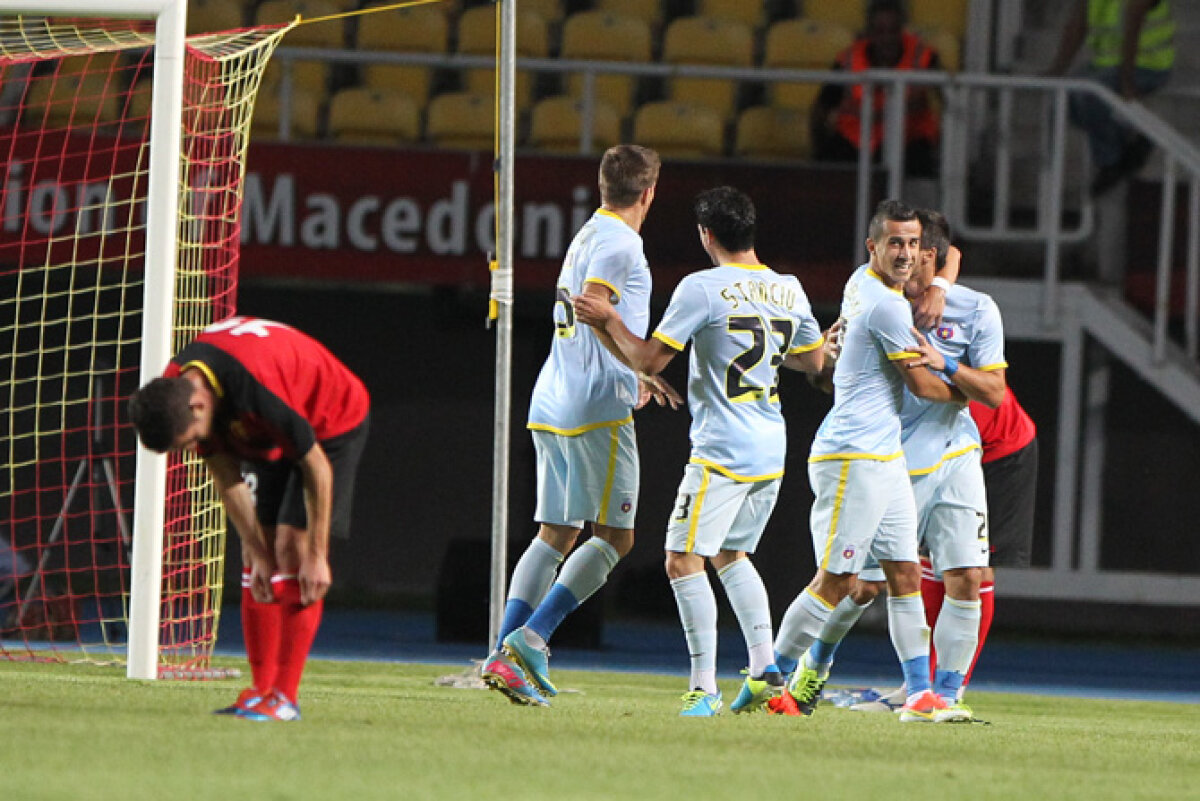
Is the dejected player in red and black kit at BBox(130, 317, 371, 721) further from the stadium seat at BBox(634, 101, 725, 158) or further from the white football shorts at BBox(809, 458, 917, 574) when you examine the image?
the stadium seat at BBox(634, 101, 725, 158)

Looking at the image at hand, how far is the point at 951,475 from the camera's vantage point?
7117mm

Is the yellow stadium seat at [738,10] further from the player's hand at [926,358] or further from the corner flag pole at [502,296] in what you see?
A: the player's hand at [926,358]

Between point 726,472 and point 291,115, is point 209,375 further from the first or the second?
point 291,115

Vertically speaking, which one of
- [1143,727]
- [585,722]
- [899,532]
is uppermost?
[899,532]

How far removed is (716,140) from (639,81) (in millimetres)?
1174

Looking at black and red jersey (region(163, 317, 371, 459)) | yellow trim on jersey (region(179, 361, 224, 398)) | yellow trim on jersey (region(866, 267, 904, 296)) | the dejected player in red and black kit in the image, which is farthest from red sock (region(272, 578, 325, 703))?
yellow trim on jersey (region(866, 267, 904, 296))

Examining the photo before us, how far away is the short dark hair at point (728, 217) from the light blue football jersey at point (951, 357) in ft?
3.19

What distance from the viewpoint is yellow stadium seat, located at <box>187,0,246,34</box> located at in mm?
12969

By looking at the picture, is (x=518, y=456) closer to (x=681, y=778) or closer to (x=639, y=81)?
(x=639, y=81)

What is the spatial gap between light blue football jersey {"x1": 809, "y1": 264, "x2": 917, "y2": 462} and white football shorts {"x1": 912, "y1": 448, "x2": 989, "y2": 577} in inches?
18.5

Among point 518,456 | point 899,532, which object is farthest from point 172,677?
point 518,456

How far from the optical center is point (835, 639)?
686 centimetres

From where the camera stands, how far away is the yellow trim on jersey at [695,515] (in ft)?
21.4

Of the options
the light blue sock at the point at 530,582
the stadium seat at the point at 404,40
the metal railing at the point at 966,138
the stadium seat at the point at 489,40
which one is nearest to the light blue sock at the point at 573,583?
the light blue sock at the point at 530,582
